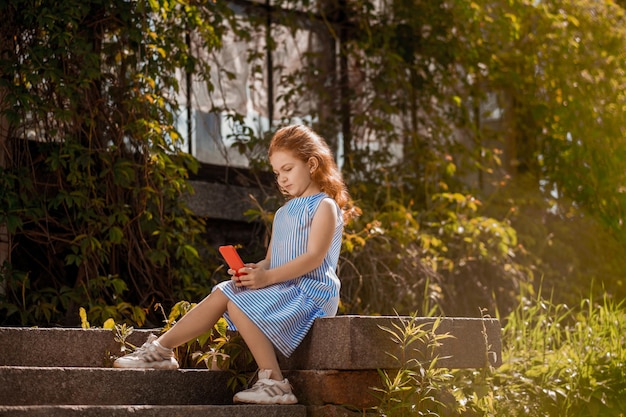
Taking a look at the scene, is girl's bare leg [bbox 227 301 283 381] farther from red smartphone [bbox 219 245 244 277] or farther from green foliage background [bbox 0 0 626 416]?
green foliage background [bbox 0 0 626 416]

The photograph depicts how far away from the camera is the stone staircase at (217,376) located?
12.0 feet

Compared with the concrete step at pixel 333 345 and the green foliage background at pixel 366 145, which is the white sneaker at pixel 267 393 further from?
the green foliage background at pixel 366 145

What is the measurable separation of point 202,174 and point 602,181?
12.1 feet

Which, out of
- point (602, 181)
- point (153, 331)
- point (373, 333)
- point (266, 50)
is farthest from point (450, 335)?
point (602, 181)

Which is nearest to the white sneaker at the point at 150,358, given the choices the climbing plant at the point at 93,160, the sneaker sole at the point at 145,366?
the sneaker sole at the point at 145,366

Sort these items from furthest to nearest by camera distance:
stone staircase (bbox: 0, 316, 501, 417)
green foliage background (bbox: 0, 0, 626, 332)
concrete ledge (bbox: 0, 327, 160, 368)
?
green foliage background (bbox: 0, 0, 626, 332)
concrete ledge (bbox: 0, 327, 160, 368)
stone staircase (bbox: 0, 316, 501, 417)

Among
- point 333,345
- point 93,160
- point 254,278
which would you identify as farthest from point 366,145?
point 333,345

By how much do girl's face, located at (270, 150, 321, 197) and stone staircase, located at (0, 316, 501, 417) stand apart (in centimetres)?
67

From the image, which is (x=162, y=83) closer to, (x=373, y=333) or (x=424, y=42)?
(x=424, y=42)

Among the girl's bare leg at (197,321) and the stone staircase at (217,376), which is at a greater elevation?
the girl's bare leg at (197,321)

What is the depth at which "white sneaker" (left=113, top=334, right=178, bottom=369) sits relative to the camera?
3887 mm

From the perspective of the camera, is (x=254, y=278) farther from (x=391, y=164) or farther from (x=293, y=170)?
(x=391, y=164)

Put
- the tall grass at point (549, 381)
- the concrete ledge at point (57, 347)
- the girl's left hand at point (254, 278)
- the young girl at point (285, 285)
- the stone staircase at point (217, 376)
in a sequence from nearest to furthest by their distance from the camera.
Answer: the stone staircase at point (217, 376), the young girl at point (285, 285), the girl's left hand at point (254, 278), the concrete ledge at point (57, 347), the tall grass at point (549, 381)

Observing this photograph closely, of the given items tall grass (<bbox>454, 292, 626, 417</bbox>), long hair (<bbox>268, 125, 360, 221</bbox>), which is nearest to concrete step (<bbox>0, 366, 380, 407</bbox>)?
tall grass (<bbox>454, 292, 626, 417</bbox>)
